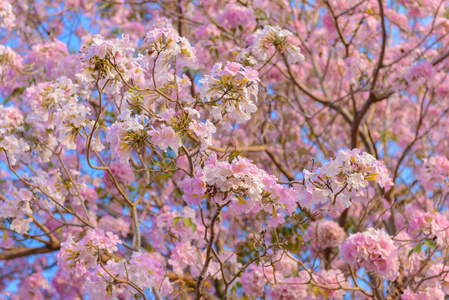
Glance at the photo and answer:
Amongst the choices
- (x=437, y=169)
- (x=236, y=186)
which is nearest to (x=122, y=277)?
(x=236, y=186)

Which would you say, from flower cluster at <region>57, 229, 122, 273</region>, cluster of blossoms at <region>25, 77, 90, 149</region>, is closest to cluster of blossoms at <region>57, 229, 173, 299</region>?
flower cluster at <region>57, 229, 122, 273</region>

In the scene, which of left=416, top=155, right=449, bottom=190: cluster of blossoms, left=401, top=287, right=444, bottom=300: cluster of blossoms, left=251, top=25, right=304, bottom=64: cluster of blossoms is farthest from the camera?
left=416, top=155, right=449, bottom=190: cluster of blossoms

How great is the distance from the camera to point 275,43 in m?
2.57

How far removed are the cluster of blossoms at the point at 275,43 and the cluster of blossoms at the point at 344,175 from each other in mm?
853

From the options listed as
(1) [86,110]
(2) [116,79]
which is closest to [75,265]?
(1) [86,110]

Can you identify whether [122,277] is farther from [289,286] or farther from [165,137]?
[289,286]

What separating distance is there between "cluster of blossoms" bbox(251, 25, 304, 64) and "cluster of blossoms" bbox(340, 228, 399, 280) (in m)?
1.02

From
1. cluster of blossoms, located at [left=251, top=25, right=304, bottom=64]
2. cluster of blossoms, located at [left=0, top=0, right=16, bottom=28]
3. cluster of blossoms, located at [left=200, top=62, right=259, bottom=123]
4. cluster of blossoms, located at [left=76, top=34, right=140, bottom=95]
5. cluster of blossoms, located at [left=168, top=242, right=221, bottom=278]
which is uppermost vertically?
cluster of blossoms, located at [left=0, top=0, right=16, bottom=28]

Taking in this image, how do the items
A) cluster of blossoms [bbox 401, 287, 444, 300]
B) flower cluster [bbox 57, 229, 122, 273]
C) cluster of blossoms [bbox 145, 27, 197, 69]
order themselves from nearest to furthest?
cluster of blossoms [bbox 145, 27, 197, 69] < flower cluster [bbox 57, 229, 122, 273] < cluster of blossoms [bbox 401, 287, 444, 300]

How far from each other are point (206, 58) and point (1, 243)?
263cm

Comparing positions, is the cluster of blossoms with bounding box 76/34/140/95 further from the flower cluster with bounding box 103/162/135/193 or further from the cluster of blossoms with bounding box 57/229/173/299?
the flower cluster with bounding box 103/162/135/193

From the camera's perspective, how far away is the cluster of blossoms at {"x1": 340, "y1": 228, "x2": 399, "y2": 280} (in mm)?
2416

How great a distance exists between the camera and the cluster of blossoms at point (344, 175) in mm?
1857

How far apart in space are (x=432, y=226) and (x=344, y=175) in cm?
131
